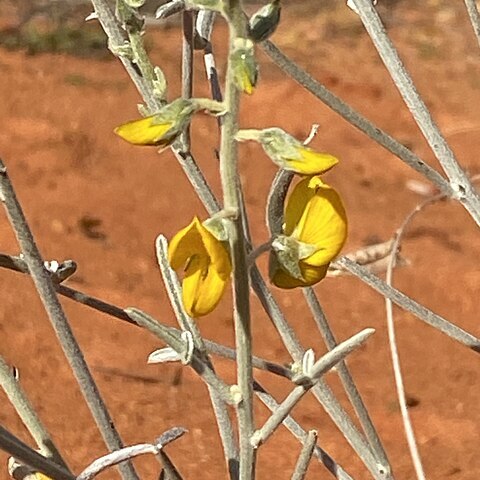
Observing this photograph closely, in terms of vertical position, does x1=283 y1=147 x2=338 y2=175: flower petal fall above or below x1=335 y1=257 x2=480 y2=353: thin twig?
above

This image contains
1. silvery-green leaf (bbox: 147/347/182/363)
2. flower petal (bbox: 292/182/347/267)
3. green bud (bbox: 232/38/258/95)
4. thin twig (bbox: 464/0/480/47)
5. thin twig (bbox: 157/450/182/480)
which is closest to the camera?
green bud (bbox: 232/38/258/95)

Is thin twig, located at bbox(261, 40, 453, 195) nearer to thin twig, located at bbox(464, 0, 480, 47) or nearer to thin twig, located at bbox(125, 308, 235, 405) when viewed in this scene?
thin twig, located at bbox(464, 0, 480, 47)

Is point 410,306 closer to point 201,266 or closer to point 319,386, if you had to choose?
point 319,386

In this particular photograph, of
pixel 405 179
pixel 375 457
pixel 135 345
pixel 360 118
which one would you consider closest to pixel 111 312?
pixel 360 118

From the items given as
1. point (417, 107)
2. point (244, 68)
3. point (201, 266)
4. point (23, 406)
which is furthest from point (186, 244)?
point (417, 107)

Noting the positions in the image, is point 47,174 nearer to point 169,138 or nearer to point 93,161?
point 93,161

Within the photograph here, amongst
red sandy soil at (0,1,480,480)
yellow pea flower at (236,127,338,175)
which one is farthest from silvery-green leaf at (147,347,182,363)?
red sandy soil at (0,1,480,480)

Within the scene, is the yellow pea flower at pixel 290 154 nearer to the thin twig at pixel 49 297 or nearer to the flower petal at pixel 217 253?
the flower petal at pixel 217 253
